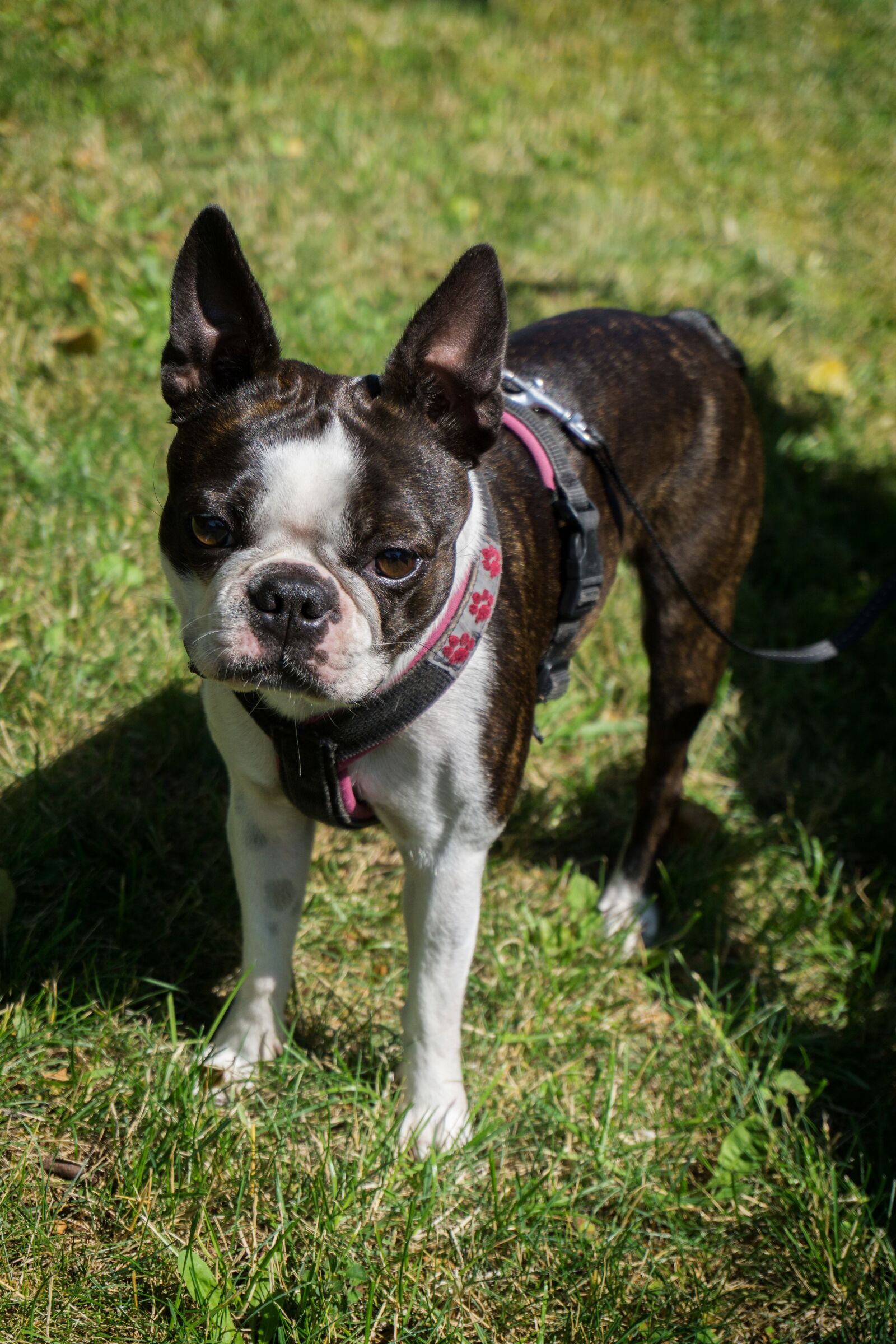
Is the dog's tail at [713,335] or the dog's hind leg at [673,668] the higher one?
the dog's tail at [713,335]

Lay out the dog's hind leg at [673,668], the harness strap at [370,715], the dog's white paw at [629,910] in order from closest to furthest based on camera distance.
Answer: the harness strap at [370,715] < the dog's hind leg at [673,668] < the dog's white paw at [629,910]

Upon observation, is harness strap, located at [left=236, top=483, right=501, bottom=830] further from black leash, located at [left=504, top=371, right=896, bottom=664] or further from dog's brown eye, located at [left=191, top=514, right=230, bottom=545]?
black leash, located at [left=504, top=371, right=896, bottom=664]

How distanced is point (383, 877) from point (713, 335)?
2.03 metres

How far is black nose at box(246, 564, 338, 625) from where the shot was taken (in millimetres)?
2047

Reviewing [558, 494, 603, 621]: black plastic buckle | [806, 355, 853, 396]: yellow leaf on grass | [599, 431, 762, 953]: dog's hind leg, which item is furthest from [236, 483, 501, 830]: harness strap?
[806, 355, 853, 396]: yellow leaf on grass

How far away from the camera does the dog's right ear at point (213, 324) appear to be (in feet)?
7.27

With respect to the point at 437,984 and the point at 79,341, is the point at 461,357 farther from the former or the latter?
the point at 79,341

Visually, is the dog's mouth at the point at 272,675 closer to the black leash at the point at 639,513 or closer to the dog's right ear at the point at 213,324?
the dog's right ear at the point at 213,324

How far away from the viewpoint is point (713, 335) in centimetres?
350

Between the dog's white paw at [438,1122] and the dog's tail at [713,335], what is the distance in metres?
2.35

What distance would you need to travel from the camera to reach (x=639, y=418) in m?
3.05

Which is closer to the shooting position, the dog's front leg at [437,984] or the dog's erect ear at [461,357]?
the dog's erect ear at [461,357]

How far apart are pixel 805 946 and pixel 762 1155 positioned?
0.86 metres

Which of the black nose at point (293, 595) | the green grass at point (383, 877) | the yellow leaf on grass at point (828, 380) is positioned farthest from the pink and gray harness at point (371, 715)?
the yellow leaf on grass at point (828, 380)
